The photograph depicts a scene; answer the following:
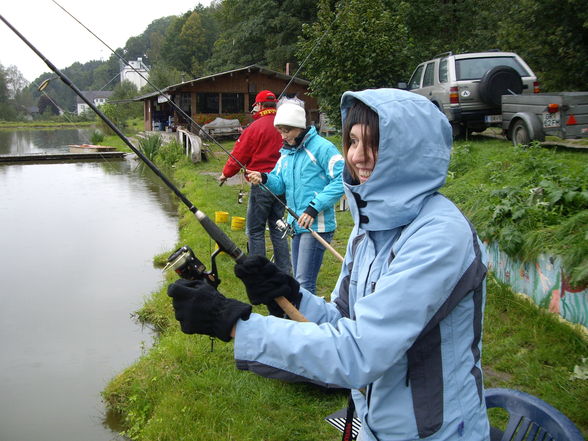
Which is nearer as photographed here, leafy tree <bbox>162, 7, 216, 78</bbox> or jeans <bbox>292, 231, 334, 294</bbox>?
jeans <bbox>292, 231, 334, 294</bbox>

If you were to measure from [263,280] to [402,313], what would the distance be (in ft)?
2.28

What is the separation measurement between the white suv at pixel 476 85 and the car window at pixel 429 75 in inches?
2.9

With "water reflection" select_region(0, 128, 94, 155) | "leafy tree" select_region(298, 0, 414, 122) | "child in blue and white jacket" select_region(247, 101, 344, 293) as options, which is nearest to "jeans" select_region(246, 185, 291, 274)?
"child in blue and white jacket" select_region(247, 101, 344, 293)

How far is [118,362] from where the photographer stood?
5.83m

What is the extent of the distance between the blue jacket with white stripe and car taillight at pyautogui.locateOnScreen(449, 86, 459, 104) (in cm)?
803

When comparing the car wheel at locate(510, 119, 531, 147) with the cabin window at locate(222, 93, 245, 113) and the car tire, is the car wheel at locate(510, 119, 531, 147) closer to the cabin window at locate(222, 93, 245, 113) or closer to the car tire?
the car tire

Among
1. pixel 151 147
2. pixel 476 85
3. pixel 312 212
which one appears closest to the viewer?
pixel 312 212

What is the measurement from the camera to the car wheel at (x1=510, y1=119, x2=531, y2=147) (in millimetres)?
9469

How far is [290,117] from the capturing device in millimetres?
4516

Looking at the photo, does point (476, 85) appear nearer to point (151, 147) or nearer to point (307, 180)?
point (307, 180)

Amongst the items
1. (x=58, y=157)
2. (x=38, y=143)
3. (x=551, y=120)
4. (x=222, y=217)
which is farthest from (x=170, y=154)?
(x=38, y=143)

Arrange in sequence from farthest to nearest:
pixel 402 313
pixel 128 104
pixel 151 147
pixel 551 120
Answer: pixel 128 104 < pixel 151 147 < pixel 551 120 < pixel 402 313

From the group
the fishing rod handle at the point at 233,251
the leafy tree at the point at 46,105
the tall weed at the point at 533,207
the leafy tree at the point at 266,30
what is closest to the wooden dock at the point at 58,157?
the leafy tree at the point at 46,105

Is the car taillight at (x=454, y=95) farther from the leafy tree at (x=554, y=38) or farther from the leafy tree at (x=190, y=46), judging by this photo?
the leafy tree at (x=190, y=46)
